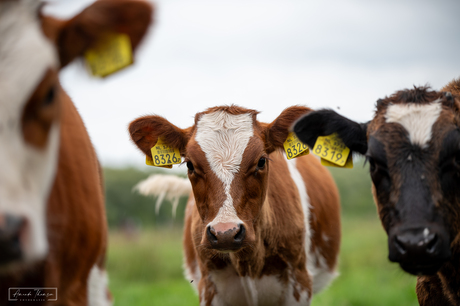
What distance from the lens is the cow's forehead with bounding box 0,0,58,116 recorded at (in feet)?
5.68

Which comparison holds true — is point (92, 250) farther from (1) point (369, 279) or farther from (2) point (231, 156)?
(1) point (369, 279)

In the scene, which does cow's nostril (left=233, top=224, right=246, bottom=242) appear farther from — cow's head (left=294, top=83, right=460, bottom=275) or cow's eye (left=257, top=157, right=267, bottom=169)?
cow's head (left=294, top=83, right=460, bottom=275)

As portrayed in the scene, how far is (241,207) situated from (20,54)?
7.96 feet

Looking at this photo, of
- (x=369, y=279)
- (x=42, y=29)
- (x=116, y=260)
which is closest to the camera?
(x=42, y=29)

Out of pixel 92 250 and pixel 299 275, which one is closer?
pixel 92 250

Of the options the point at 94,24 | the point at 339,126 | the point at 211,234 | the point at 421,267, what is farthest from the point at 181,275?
the point at 94,24

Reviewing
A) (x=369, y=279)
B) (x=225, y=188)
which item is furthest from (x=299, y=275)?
(x=369, y=279)

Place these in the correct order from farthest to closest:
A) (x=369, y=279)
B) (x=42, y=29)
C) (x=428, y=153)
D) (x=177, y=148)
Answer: (x=369, y=279) → (x=177, y=148) → (x=428, y=153) → (x=42, y=29)

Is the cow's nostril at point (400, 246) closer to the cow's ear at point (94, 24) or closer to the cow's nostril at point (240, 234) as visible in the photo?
the cow's nostril at point (240, 234)

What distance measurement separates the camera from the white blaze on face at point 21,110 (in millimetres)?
1725

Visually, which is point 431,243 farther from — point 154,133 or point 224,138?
point 154,133

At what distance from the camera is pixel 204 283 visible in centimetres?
432

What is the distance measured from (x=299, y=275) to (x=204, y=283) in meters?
0.97

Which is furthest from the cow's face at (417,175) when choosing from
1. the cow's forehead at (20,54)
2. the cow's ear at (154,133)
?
the cow's forehead at (20,54)
